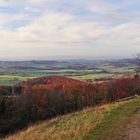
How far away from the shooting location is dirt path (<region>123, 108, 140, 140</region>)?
11784 mm

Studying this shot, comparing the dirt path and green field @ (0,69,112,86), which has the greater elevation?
the dirt path

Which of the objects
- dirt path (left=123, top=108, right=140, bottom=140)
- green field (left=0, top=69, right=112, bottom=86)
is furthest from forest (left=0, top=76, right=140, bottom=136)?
green field (left=0, top=69, right=112, bottom=86)

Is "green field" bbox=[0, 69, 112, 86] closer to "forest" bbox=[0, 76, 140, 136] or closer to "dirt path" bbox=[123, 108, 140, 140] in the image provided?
"forest" bbox=[0, 76, 140, 136]

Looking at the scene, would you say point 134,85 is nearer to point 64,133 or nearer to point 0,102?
point 0,102

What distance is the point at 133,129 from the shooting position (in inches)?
516

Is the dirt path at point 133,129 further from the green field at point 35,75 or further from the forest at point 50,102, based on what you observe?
the green field at point 35,75

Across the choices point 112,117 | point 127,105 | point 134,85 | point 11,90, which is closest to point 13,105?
point 134,85

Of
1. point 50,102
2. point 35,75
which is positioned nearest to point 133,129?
point 50,102

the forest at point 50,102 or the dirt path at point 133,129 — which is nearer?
the dirt path at point 133,129

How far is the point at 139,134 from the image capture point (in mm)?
12273

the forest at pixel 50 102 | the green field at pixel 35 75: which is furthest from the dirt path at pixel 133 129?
the green field at pixel 35 75

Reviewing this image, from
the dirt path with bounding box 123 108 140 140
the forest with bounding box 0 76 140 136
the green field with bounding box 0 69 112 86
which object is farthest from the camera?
the green field with bounding box 0 69 112 86

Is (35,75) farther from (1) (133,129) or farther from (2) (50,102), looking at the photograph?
(1) (133,129)

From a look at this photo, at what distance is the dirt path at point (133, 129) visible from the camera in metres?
11.8
